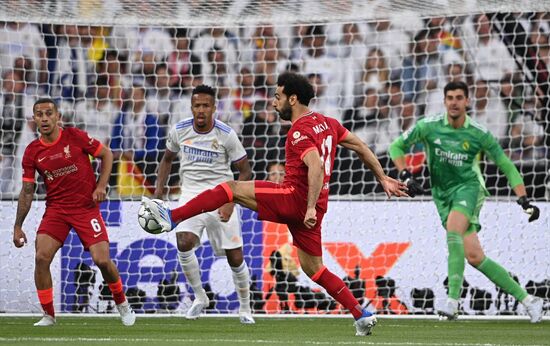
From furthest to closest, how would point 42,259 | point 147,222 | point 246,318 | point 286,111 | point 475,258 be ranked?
1. point 246,318
2. point 475,258
3. point 42,259
4. point 286,111
5. point 147,222

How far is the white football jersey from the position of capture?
33.3ft

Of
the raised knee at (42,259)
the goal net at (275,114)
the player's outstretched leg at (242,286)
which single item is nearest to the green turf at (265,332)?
the player's outstretched leg at (242,286)

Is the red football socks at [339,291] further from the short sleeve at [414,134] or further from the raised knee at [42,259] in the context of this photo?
the short sleeve at [414,134]

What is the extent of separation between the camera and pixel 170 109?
1349cm

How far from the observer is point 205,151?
401 inches

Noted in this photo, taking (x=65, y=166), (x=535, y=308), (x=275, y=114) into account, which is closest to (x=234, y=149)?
(x=65, y=166)

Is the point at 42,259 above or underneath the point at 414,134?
underneath

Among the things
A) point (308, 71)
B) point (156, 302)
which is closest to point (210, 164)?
point (156, 302)

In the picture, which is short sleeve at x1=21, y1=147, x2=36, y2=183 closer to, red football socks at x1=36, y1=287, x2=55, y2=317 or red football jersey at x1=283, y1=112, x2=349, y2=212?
red football socks at x1=36, y1=287, x2=55, y2=317

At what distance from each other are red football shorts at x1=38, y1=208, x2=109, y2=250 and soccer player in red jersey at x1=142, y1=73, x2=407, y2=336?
197cm

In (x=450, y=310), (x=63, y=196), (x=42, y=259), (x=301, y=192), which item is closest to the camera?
(x=301, y=192)

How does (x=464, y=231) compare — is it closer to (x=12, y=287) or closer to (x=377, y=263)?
(x=377, y=263)

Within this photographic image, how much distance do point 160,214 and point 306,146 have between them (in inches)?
43.4

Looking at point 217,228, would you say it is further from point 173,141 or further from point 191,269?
point 173,141
